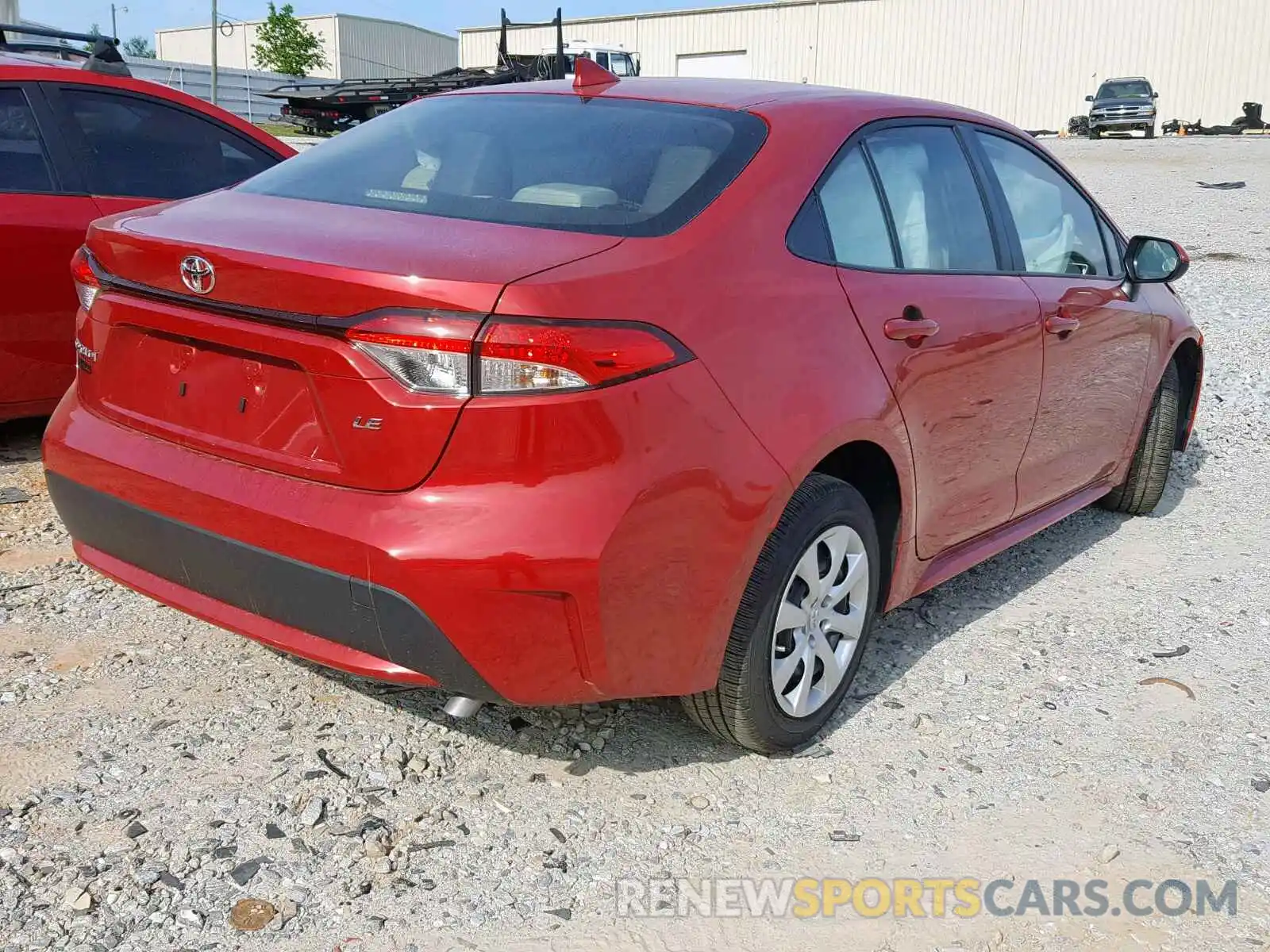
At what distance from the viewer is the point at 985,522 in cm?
380

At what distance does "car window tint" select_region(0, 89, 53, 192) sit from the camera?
15.8ft

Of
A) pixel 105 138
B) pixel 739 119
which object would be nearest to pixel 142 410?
pixel 739 119

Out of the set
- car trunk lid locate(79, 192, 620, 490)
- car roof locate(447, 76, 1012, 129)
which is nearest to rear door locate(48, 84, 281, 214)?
car roof locate(447, 76, 1012, 129)

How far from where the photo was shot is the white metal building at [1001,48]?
38469 millimetres

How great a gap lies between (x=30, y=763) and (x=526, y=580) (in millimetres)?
1399

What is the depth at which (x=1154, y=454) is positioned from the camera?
5.06 m

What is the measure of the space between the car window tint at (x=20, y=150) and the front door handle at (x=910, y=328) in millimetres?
3556

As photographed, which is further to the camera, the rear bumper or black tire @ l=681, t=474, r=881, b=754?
black tire @ l=681, t=474, r=881, b=754

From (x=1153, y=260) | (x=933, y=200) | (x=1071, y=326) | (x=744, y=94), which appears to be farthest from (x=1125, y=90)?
(x=744, y=94)

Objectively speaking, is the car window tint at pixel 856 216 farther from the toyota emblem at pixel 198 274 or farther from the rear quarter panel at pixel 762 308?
the toyota emblem at pixel 198 274

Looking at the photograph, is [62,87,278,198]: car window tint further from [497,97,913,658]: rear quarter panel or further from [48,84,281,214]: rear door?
[497,97,913,658]: rear quarter panel

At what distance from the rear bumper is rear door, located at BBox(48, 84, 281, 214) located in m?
2.73

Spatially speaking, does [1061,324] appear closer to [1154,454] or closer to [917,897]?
[1154,454]

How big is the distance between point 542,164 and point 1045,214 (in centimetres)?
202
